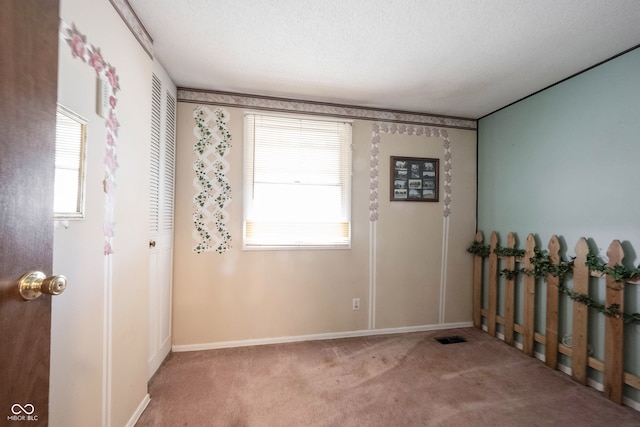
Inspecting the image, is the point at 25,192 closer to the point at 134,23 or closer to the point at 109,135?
the point at 109,135

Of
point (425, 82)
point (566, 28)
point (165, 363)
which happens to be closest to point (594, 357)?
point (566, 28)

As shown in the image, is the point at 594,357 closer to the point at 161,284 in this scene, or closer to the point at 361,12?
the point at 361,12

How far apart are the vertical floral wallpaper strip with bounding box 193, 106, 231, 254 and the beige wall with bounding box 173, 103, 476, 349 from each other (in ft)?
Result: 0.19

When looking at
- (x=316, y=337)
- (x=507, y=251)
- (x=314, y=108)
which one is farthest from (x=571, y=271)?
(x=314, y=108)

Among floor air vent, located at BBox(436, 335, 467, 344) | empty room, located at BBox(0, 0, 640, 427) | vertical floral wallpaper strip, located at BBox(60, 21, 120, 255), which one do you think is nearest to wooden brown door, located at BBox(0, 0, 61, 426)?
empty room, located at BBox(0, 0, 640, 427)

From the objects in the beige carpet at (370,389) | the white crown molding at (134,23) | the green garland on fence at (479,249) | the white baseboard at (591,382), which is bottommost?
the beige carpet at (370,389)

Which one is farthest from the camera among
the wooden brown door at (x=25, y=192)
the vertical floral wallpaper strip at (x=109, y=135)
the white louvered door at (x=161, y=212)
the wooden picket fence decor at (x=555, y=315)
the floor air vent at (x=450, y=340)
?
the floor air vent at (x=450, y=340)

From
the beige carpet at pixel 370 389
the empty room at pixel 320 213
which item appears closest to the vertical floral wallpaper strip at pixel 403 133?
the empty room at pixel 320 213

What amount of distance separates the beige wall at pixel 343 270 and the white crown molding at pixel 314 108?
0.10 metres

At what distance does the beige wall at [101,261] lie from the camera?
106cm

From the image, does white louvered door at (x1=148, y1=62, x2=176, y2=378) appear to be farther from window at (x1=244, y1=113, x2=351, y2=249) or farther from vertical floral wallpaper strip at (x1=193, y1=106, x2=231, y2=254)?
window at (x1=244, y1=113, x2=351, y2=249)

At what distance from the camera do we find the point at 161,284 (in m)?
2.22

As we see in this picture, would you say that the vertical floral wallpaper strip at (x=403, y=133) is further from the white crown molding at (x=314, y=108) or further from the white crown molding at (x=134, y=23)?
the white crown molding at (x=134, y=23)

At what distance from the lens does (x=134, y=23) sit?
1569 millimetres
